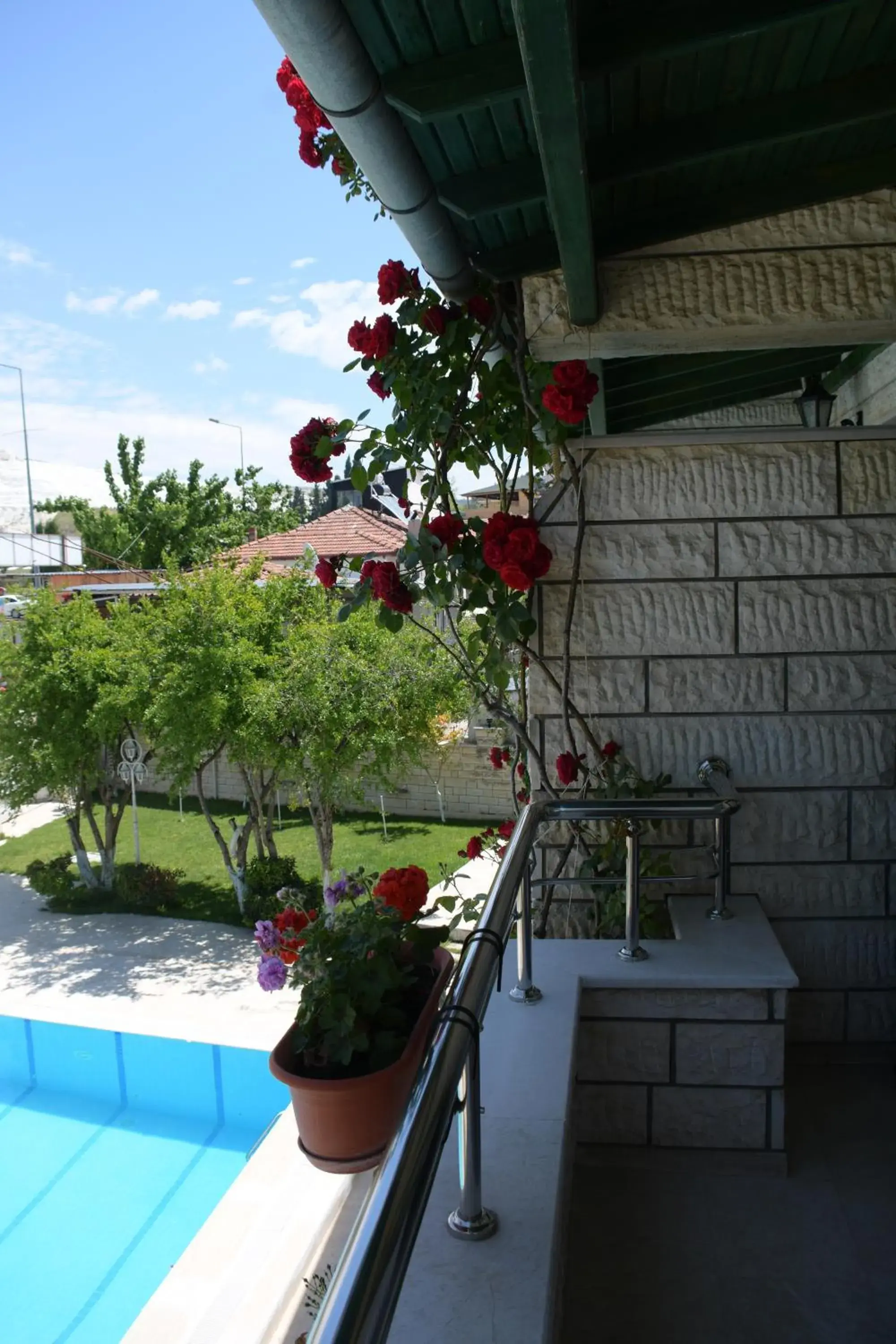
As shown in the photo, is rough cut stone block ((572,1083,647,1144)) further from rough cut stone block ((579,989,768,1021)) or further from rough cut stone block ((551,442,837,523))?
rough cut stone block ((551,442,837,523))

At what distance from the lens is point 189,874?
12.2 metres

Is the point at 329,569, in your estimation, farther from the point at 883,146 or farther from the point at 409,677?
the point at 409,677

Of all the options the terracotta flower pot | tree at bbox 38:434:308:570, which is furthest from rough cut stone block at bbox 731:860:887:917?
tree at bbox 38:434:308:570

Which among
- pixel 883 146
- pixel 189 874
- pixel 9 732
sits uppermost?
pixel 883 146

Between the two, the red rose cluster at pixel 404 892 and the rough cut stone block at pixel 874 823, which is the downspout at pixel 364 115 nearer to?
the red rose cluster at pixel 404 892

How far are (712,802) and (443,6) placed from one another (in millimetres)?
1386

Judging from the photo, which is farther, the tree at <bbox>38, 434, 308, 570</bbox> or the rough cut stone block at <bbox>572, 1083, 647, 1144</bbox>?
the tree at <bbox>38, 434, 308, 570</bbox>

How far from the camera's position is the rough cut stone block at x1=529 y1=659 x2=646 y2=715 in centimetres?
222

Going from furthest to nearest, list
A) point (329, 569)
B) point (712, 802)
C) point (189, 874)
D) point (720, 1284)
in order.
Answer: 1. point (189, 874)
2. point (329, 569)
3. point (712, 802)
4. point (720, 1284)

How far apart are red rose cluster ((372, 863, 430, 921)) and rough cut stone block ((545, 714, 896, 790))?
66 cm

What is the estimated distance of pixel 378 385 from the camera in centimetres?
230

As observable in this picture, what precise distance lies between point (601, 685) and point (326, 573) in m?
0.78

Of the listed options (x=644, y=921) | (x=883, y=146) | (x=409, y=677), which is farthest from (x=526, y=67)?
(x=409, y=677)

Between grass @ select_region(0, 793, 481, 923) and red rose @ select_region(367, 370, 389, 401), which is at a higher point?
red rose @ select_region(367, 370, 389, 401)
